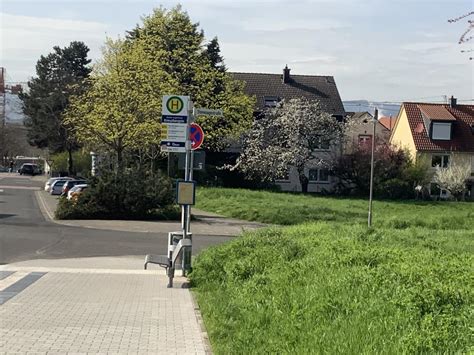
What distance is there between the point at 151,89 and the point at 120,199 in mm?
10163

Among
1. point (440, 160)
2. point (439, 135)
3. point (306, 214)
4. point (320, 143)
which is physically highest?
point (439, 135)

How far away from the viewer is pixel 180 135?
13203 millimetres

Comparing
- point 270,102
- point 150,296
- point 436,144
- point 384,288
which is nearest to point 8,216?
point 150,296

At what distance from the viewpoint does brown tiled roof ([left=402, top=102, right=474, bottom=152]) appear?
2421 inches

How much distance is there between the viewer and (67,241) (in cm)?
2014

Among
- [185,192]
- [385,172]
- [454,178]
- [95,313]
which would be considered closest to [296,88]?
[385,172]

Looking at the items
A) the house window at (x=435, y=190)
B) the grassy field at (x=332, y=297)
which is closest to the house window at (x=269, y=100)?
the house window at (x=435, y=190)

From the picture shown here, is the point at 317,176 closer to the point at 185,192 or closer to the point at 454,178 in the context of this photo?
the point at 454,178

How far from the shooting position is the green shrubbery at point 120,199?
28.2 meters

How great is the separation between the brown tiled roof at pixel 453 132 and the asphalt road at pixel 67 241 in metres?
42.0

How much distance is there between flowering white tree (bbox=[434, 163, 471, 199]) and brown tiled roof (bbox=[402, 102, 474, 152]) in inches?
196

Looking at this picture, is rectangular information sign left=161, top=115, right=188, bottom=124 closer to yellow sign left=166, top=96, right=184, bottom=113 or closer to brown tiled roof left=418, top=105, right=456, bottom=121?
yellow sign left=166, top=96, right=184, bottom=113

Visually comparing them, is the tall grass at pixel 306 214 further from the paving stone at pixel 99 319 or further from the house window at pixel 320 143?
the paving stone at pixel 99 319

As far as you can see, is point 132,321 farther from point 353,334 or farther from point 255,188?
point 255,188
